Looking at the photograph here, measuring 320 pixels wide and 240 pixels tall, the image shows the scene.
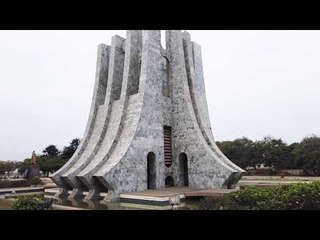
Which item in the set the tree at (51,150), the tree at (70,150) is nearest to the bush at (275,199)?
the tree at (70,150)

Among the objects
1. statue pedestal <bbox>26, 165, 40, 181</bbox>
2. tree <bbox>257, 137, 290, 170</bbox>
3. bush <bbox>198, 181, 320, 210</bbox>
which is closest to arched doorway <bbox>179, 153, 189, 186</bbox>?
bush <bbox>198, 181, 320, 210</bbox>

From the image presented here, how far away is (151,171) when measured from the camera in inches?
664

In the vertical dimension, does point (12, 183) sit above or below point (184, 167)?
below

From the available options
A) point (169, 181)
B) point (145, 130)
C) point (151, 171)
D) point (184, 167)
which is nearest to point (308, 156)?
point (184, 167)

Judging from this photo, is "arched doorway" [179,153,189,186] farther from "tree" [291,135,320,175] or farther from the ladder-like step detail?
"tree" [291,135,320,175]

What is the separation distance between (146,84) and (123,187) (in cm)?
569

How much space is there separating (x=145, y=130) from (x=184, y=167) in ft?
13.0

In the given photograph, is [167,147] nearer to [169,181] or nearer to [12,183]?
[169,181]

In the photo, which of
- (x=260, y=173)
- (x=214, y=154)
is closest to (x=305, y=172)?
(x=260, y=173)

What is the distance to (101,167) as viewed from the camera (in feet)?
49.3

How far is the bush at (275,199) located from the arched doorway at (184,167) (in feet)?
26.0

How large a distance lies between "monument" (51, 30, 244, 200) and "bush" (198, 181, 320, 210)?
5528 millimetres

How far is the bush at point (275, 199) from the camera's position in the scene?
8.98 m
